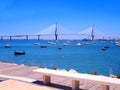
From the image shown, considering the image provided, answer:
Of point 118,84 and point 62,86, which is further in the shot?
point 62,86

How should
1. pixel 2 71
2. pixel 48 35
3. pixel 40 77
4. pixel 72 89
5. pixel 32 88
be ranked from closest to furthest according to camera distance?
1. pixel 32 88
2. pixel 72 89
3. pixel 40 77
4. pixel 2 71
5. pixel 48 35

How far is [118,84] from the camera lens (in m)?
6.99

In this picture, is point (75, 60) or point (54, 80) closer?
point (54, 80)

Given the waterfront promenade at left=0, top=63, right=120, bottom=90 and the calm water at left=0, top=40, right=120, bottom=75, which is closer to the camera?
the waterfront promenade at left=0, top=63, right=120, bottom=90

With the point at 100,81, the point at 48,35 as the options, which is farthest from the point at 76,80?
the point at 48,35

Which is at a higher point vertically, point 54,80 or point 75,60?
point 54,80

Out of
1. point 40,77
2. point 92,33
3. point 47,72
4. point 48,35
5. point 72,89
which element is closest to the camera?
point 72,89

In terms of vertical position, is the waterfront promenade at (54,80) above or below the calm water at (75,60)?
above

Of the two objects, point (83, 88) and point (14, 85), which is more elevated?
point (14, 85)

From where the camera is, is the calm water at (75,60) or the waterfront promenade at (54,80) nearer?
the waterfront promenade at (54,80)

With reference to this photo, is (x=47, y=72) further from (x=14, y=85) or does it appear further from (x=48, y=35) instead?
(x=48, y=35)

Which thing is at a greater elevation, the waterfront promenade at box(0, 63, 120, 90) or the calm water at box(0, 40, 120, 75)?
the waterfront promenade at box(0, 63, 120, 90)

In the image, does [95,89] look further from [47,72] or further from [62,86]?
[47,72]

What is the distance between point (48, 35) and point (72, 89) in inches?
4174
